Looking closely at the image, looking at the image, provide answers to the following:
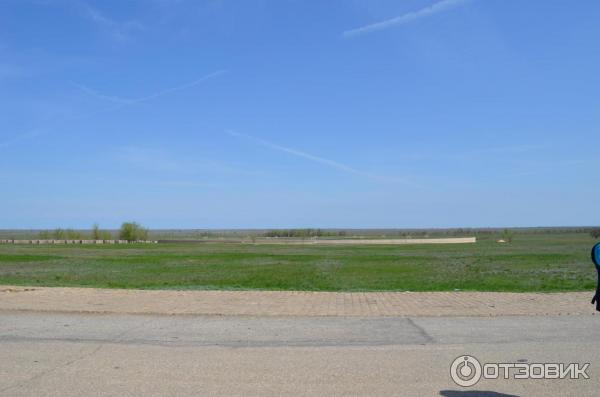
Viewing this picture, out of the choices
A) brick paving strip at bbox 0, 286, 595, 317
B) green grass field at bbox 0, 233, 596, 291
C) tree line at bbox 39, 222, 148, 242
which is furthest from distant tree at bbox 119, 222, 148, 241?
brick paving strip at bbox 0, 286, 595, 317

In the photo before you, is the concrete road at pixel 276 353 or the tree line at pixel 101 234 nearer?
the concrete road at pixel 276 353

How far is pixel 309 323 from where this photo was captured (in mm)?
11055

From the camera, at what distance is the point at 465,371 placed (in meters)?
7.39

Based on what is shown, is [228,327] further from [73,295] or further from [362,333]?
[73,295]

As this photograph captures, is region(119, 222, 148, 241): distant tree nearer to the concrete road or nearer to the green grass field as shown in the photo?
the green grass field

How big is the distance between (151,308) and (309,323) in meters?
3.83

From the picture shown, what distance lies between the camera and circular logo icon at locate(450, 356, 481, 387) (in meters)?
6.99

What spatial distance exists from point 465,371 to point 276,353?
253 centimetres

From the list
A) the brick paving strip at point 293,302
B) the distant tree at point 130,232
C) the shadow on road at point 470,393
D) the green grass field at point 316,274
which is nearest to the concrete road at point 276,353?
the shadow on road at point 470,393

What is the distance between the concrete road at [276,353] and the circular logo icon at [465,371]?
4.1 inches

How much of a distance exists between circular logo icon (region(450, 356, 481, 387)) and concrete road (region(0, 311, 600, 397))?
4.1 inches

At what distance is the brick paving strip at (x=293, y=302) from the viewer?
12445 mm

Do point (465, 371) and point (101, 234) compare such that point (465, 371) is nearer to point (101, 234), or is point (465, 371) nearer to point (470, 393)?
point (470, 393)

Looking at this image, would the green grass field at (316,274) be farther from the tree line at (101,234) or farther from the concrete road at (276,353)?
the tree line at (101,234)
